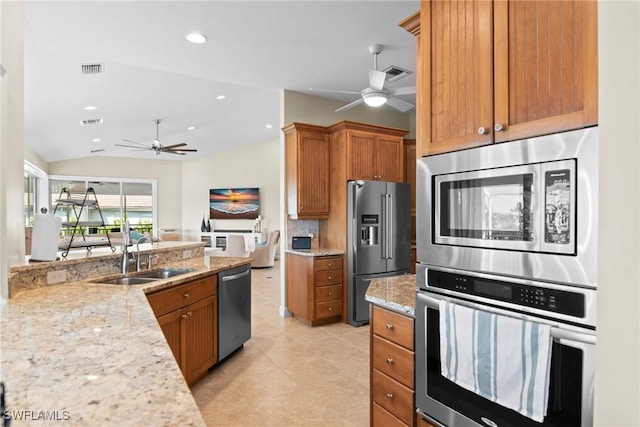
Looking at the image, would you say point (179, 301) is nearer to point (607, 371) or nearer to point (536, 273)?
point (536, 273)

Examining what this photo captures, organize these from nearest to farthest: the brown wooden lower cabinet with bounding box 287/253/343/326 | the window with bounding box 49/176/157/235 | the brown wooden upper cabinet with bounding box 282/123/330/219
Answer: the brown wooden lower cabinet with bounding box 287/253/343/326, the brown wooden upper cabinet with bounding box 282/123/330/219, the window with bounding box 49/176/157/235

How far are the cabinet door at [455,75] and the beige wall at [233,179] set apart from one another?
8500mm

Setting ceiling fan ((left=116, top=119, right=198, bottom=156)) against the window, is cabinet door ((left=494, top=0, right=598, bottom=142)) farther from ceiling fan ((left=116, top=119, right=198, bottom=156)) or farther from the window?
the window

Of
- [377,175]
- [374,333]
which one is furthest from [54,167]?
[374,333]

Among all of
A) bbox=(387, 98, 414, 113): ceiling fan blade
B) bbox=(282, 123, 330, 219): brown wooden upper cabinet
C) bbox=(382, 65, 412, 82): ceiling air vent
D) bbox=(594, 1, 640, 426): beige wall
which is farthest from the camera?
bbox=(282, 123, 330, 219): brown wooden upper cabinet

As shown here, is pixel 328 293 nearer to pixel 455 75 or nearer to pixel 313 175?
pixel 313 175

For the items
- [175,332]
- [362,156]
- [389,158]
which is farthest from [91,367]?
[389,158]

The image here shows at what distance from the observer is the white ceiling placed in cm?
309

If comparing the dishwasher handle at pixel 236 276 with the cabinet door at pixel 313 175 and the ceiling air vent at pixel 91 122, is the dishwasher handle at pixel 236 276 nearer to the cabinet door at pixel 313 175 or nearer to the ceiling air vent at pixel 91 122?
the cabinet door at pixel 313 175

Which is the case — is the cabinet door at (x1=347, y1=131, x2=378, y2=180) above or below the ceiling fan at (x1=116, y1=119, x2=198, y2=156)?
below

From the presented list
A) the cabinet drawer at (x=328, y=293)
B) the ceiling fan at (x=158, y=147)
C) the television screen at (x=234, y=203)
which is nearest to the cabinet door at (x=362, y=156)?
the cabinet drawer at (x=328, y=293)

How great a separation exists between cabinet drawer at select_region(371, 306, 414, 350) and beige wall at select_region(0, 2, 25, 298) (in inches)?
77.0

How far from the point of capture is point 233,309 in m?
3.50

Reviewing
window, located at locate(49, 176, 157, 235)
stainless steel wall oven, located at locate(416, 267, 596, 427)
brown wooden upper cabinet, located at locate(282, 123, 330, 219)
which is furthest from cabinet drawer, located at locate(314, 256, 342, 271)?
window, located at locate(49, 176, 157, 235)
